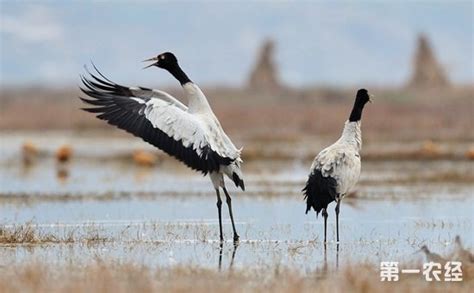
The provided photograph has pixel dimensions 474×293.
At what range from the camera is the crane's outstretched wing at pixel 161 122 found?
14688 mm

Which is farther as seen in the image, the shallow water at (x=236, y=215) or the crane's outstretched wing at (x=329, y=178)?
the crane's outstretched wing at (x=329, y=178)

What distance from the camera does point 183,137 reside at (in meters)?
14.7

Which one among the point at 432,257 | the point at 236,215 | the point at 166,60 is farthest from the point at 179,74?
the point at 432,257

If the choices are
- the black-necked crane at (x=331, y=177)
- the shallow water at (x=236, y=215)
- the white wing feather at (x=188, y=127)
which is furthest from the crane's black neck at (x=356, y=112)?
the white wing feather at (x=188, y=127)

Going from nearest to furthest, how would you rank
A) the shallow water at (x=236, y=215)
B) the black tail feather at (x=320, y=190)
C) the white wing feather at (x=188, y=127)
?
the shallow water at (x=236, y=215) < the white wing feather at (x=188, y=127) < the black tail feather at (x=320, y=190)

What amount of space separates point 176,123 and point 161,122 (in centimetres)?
20

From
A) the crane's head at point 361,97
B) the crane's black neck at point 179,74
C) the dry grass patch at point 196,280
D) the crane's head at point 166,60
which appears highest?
the crane's head at point 166,60

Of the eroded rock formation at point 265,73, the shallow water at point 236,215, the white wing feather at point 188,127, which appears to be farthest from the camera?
the eroded rock formation at point 265,73

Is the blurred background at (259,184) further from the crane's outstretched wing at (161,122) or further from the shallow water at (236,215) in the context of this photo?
the crane's outstretched wing at (161,122)

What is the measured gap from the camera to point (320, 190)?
14930 millimetres

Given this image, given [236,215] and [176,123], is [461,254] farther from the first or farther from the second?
[236,215]

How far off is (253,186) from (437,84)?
36.8m

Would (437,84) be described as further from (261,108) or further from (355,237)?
(355,237)

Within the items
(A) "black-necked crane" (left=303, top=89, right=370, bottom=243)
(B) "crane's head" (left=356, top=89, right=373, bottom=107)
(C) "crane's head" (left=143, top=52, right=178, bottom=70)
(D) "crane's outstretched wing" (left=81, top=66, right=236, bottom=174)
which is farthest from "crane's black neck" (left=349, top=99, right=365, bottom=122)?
(C) "crane's head" (left=143, top=52, right=178, bottom=70)
